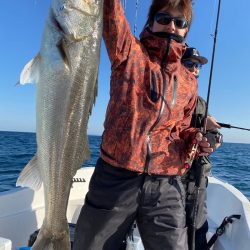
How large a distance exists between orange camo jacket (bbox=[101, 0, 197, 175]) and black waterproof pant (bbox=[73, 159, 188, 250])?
0.10 meters

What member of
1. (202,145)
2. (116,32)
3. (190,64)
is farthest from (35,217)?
(116,32)

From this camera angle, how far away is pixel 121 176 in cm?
251

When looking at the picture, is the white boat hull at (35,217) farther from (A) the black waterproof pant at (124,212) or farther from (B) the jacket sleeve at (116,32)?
(B) the jacket sleeve at (116,32)

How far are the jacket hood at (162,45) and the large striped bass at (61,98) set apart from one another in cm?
79

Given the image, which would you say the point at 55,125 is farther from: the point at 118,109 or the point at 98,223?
the point at 98,223

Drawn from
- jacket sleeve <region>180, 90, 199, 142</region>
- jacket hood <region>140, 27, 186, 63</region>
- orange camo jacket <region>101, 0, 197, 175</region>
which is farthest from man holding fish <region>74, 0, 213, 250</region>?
jacket sleeve <region>180, 90, 199, 142</region>

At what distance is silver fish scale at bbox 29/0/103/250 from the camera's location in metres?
1.93

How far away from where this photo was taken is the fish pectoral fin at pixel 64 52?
191cm

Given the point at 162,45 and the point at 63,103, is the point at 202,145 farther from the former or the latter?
the point at 63,103

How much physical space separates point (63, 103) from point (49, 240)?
0.87 meters

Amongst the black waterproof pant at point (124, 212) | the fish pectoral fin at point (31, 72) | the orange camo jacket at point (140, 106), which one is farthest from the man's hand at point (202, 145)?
the fish pectoral fin at point (31, 72)

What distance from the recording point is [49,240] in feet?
7.16

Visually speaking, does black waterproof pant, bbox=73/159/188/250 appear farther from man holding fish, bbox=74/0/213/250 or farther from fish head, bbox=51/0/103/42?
fish head, bbox=51/0/103/42

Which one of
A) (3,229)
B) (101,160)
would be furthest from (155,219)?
(3,229)
